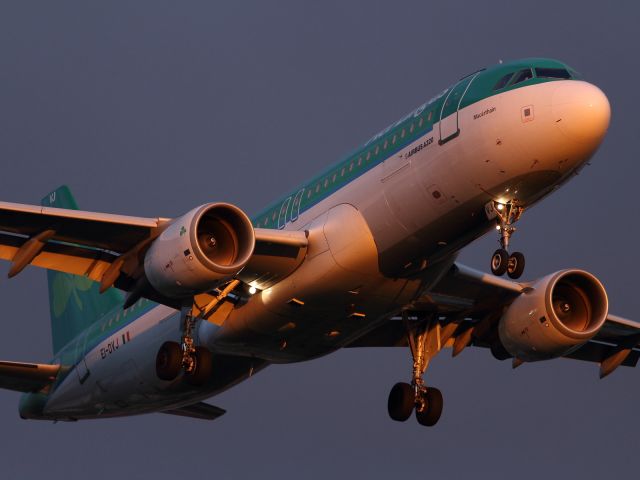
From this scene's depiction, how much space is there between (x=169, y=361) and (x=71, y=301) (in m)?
13.0

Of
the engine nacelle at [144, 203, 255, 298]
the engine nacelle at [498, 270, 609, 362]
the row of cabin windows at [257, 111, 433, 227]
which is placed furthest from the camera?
the engine nacelle at [498, 270, 609, 362]

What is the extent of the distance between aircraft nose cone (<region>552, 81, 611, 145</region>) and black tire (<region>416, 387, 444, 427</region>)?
10.2m

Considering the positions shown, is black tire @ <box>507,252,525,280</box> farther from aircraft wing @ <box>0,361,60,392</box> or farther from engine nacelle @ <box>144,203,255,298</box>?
aircraft wing @ <box>0,361,60,392</box>

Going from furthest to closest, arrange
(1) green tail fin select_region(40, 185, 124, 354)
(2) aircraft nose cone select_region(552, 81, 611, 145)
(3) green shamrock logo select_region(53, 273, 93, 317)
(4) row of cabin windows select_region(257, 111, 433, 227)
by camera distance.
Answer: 1. (3) green shamrock logo select_region(53, 273, 93, 317)
2. (1) green tail fin select_region(40, 185, 124, 354)
3. (4) row of cabin windows select_region(257, 111, 433, 227)
4. (2) aircraft nose cone select_region(552, 81, 611, 145)

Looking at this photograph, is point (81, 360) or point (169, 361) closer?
point (169, 361)

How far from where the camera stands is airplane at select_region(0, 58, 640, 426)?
31.4 metres

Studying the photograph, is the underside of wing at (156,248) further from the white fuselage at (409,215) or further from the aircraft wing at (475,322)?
the aircraft wing at (475,322)

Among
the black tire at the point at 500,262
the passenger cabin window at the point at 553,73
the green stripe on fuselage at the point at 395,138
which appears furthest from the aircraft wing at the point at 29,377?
the passenger cabin window at the point at 553,73

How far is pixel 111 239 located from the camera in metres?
34.3

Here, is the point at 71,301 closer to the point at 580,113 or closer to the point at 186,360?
the point at 186,360

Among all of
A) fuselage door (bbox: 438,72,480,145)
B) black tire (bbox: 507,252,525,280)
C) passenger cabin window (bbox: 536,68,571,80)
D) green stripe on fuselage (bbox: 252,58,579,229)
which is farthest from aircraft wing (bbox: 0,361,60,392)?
passenger cabin window (bbox: 536,68,571,80)

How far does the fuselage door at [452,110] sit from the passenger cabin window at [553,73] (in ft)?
5.31

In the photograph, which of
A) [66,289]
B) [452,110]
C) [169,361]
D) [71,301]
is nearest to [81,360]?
[71,301]

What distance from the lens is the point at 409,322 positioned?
39.5 m
